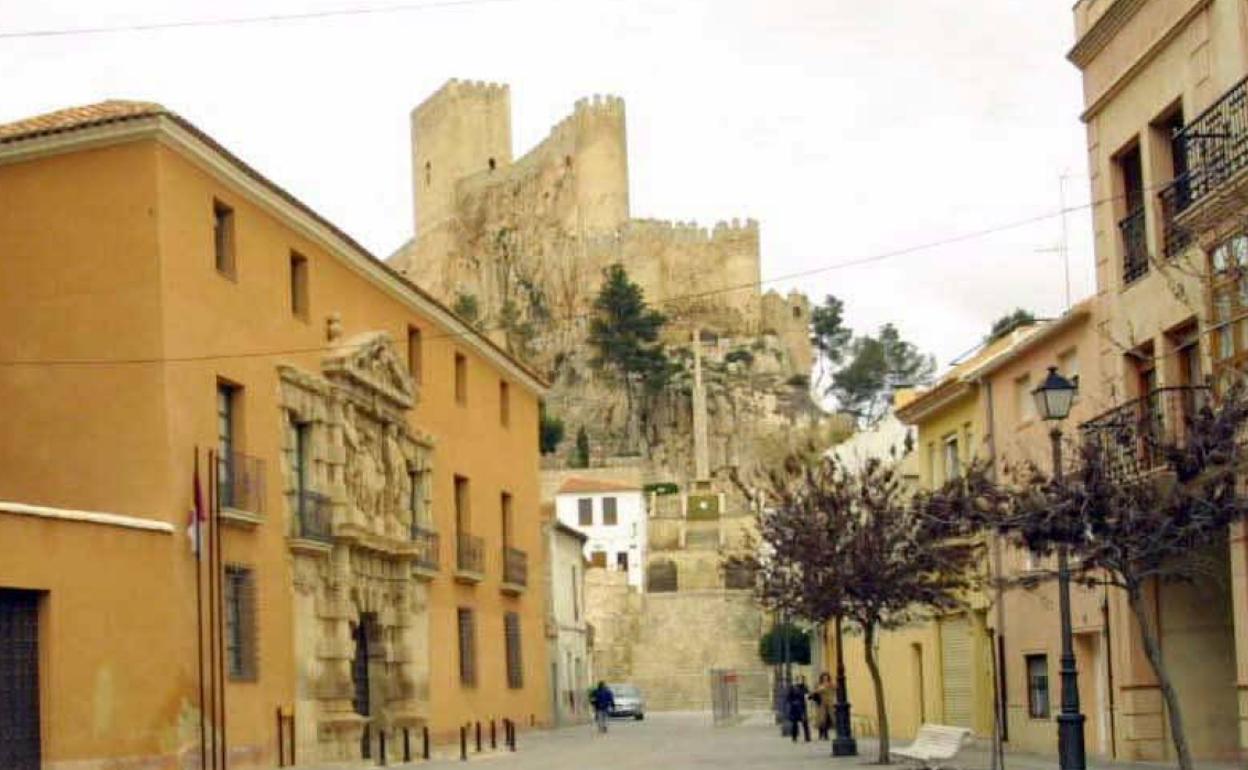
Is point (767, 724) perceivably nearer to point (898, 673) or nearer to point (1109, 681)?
point (898, 673)

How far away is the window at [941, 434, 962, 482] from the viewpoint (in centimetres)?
3833

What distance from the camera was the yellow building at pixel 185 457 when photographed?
2405 cm

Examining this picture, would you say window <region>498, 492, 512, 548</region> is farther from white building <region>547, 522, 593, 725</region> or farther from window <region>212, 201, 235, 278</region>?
window <region>212, 201, 235, 278</region>

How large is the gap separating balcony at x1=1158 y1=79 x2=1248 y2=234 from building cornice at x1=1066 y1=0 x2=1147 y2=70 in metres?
3.15

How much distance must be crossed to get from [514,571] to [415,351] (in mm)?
8367

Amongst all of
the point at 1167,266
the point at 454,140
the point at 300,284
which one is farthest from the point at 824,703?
the point at 454,140

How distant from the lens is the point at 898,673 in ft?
143

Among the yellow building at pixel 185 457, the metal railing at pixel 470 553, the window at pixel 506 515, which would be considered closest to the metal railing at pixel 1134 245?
the yellow building at pixel 185 457

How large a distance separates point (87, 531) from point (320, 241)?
10101 mm

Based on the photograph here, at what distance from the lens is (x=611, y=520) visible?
327ft

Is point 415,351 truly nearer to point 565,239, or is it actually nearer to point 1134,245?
point 1134,245

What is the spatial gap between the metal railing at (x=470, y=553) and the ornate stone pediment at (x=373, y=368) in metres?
4.78

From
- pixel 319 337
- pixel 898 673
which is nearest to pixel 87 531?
pixel 319 337

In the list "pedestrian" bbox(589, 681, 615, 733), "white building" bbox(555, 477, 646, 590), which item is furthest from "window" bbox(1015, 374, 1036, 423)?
"white building" bbox(555, 477, 646, 590)
